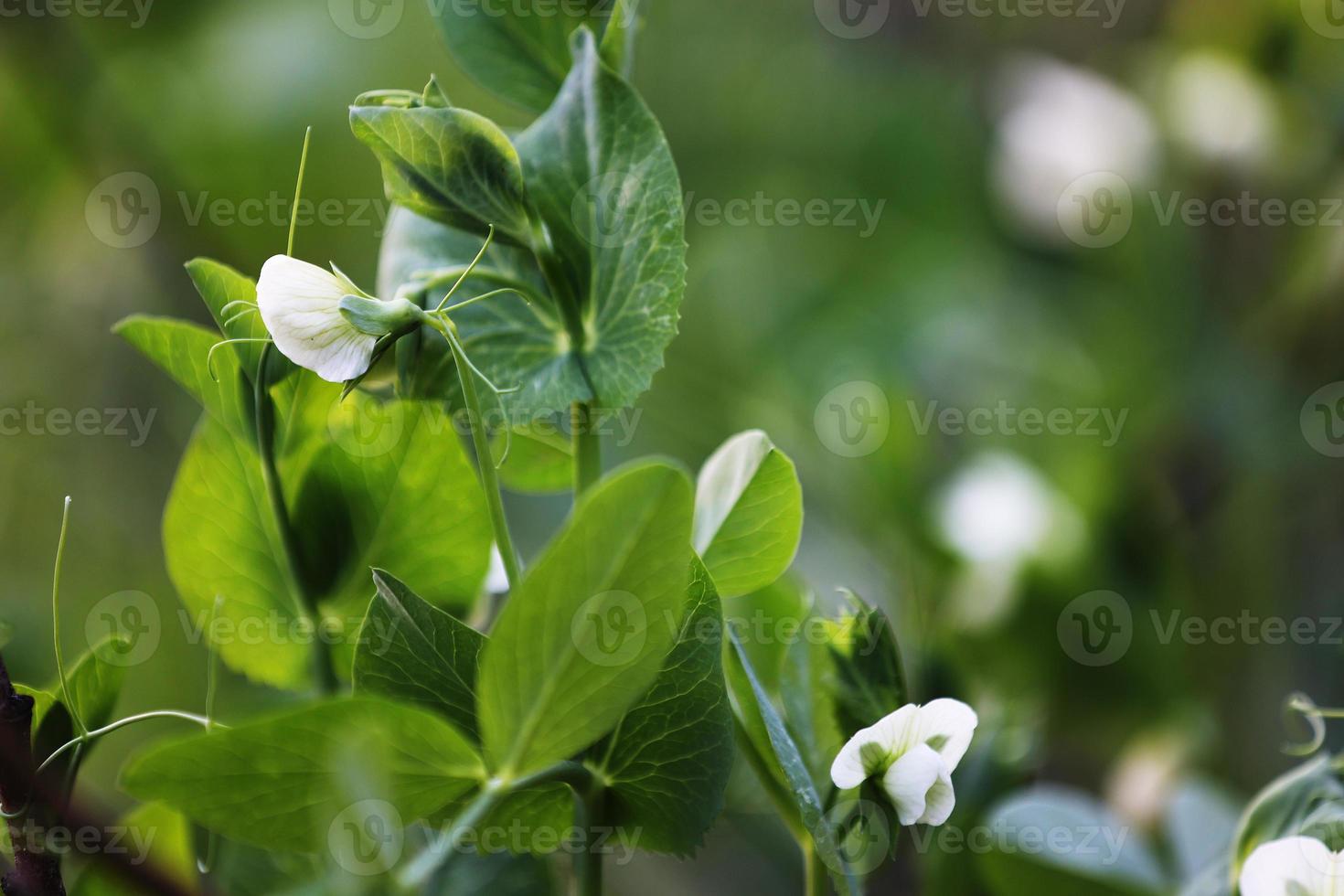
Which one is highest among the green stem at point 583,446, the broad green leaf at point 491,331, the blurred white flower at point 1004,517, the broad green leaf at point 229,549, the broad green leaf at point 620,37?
the broad green leaf at point 620,37

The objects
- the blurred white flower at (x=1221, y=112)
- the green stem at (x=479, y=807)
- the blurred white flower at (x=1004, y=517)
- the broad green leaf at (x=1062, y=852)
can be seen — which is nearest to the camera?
the green stem at (x=479, y=807)

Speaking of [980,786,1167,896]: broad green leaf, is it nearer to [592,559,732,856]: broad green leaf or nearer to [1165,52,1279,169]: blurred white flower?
[592,559,732,856]: broad green leaf

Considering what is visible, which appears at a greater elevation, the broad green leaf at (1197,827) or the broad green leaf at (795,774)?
the broad green leaf at (795,774)

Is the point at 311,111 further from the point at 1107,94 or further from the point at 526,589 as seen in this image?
the point at 526,589

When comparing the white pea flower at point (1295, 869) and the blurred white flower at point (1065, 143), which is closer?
the white pea flower at point (1295, 869)

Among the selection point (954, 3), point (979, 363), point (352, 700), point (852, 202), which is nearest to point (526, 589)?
point (352, 700)

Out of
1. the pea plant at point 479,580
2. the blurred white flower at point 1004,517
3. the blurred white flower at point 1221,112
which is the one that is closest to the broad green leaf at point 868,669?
the pea plant at point 479,580

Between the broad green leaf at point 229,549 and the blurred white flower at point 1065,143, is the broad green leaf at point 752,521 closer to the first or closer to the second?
the broad green leaf at point 229,549

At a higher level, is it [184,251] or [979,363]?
[184,251]
